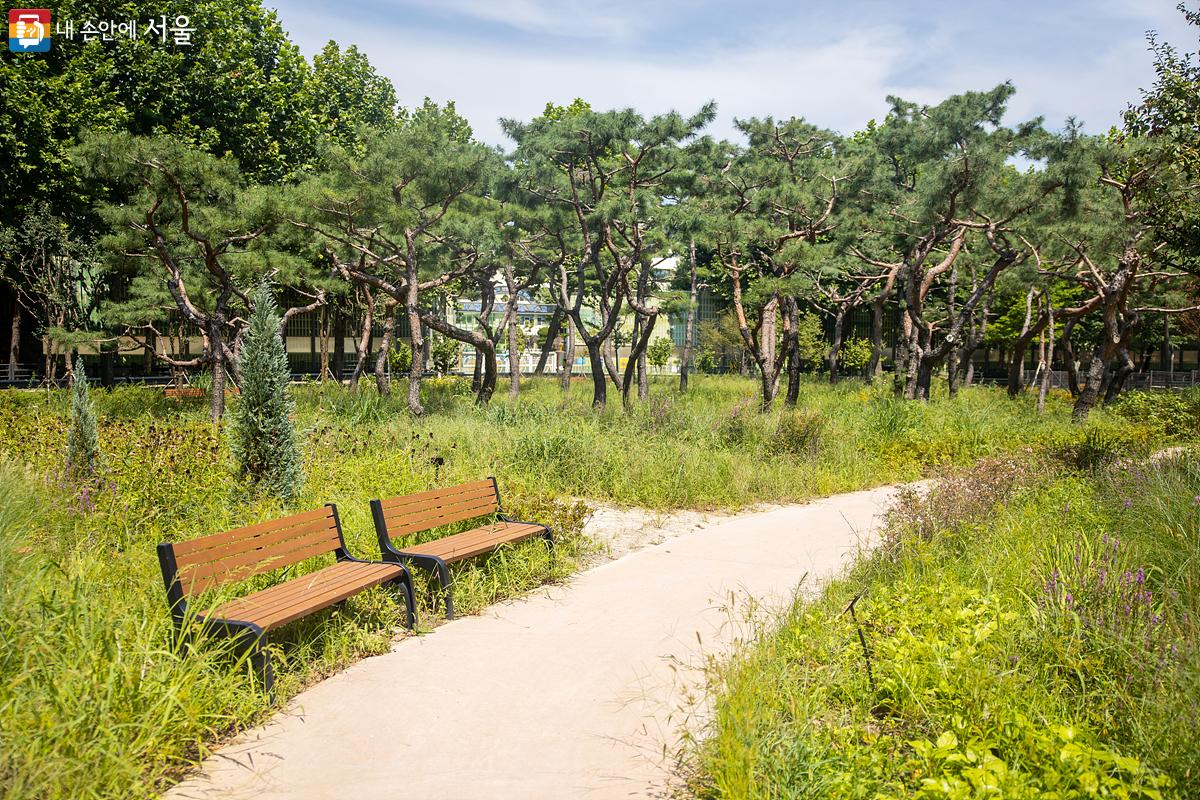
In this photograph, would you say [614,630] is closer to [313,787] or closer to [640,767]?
[640,767]

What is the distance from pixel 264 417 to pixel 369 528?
1.59 m

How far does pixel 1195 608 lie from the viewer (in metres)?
4.17

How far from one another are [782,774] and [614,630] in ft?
7.56

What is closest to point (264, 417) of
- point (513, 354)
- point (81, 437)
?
point (81, 437)

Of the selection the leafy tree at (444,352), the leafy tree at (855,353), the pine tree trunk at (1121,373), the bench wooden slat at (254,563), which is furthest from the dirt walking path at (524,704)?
the leafy tree at (855,353)

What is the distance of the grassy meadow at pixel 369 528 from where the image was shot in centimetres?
344

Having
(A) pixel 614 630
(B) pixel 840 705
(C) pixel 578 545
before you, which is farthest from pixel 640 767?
(C) pixel 578 545

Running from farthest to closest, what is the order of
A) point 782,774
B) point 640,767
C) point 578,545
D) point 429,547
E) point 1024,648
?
1. point 578,545
2. point 429,547
3. point 1024,648
4. point 640,767
5. point 782,774

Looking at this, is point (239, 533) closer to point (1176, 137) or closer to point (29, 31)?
point (1176, 137)

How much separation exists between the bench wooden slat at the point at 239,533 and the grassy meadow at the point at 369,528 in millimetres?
375

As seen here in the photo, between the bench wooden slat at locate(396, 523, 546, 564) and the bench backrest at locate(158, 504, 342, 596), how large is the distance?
2.06 ft

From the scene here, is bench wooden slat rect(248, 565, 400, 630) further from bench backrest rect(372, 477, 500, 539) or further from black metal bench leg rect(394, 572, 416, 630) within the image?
bench backrest rect(372, 477, 500, 539)

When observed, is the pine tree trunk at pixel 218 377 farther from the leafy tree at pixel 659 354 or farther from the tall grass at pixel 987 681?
the leafy tree at pixel 659 354

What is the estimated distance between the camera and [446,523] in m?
6.50
